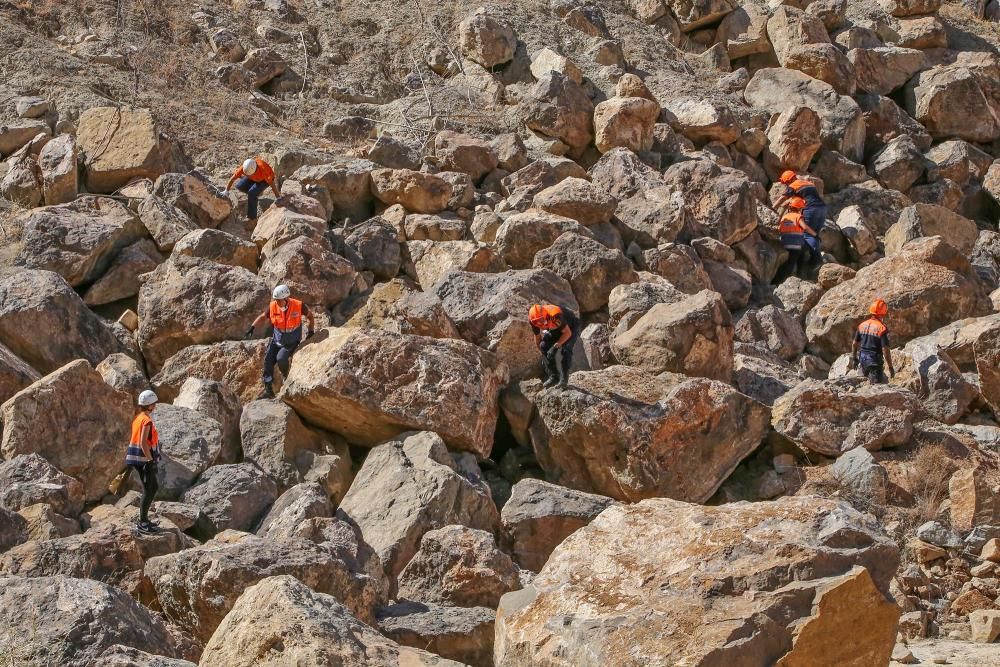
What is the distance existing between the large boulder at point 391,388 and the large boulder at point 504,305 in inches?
28.6

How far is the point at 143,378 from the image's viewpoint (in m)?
11.8

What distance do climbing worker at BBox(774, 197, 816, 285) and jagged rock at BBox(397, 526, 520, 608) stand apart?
9.22 metres

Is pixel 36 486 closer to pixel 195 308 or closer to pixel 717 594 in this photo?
pixel 195 308

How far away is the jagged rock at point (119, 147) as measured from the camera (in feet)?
50.3

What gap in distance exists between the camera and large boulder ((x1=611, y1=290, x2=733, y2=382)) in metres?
12.2

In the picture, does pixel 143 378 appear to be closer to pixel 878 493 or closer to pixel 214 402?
pixel 214 402

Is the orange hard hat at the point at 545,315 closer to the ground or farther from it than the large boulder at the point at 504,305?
farther from it

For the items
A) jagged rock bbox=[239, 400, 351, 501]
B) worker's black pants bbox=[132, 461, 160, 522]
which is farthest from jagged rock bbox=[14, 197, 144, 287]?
worker's black pants bbox=[132, 461, 160, 522]

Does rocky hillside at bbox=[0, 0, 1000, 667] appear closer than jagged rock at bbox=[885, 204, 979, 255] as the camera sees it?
Yes

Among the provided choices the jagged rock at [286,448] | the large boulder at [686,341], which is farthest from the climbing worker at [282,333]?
the large boulder at [686,341]

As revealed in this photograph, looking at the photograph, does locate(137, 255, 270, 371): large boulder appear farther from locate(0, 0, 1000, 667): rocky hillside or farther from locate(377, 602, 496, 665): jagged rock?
locate(377, 602, 496, 665): jagged rock

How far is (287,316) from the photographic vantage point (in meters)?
11.6

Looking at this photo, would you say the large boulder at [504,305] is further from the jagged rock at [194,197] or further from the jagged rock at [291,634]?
the jagged rock at [291,634]

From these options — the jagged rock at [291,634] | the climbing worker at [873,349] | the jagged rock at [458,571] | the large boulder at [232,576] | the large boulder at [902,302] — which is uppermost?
the jagged rock at [291,634]
